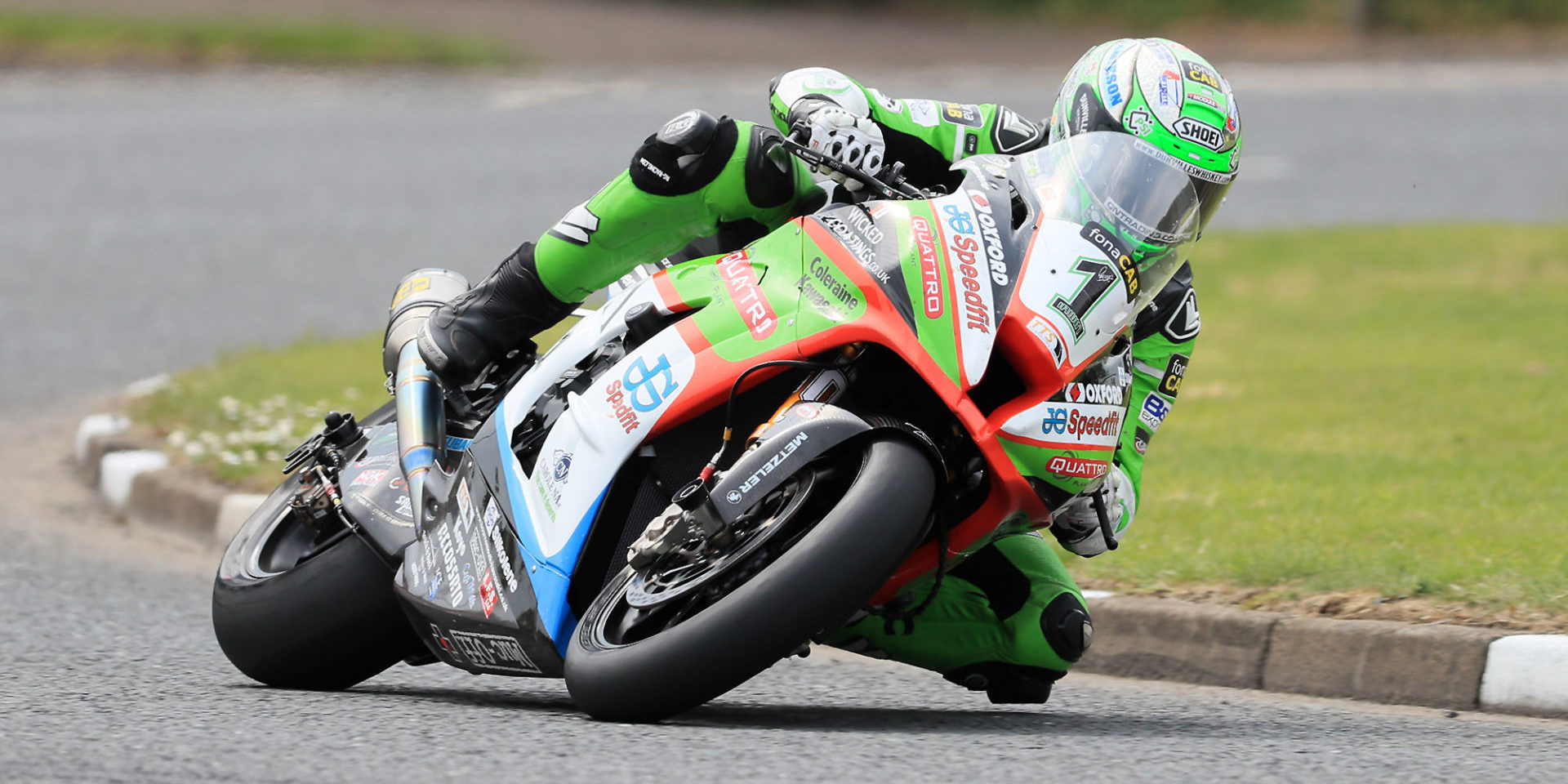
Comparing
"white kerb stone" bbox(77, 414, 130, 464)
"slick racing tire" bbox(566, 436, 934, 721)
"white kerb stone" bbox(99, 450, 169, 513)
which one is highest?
"white kerb stone" bbox(77, 414, 130, 464)

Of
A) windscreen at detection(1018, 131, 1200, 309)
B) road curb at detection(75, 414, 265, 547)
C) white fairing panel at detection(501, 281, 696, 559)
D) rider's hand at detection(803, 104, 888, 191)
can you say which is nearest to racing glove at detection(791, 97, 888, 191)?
rider's hand at detection(803, 104, 888, 191)

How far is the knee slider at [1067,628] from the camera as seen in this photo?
4719 millimetres

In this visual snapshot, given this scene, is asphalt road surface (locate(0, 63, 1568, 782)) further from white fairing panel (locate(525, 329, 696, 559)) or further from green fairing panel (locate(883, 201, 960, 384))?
green fairing panel (locate(883, 201, 960, 384))

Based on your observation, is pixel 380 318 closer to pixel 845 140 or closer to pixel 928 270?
pixel 845 140

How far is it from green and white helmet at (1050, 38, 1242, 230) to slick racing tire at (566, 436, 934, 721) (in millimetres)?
845

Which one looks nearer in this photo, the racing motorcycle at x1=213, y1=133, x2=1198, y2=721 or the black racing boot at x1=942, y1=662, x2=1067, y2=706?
the racing motorcycle at x1=213, y1=133, x2=1198, y2=721

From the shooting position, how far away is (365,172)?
51.5ft

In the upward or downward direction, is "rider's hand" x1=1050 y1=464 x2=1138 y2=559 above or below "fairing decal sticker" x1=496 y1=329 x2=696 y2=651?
below

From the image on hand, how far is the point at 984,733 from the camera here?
4355 millimetres

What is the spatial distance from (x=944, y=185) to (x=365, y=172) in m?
11.6

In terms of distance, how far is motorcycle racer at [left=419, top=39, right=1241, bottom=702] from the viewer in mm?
4266

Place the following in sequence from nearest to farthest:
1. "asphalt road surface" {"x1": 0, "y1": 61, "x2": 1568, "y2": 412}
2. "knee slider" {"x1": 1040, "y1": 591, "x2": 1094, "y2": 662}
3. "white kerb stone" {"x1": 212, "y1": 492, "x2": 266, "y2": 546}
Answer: "knee slider" {"x1": 1040, "y1": 591, "x2": 1094, "y2": 662}, "white kerb stone" {"x1": 212, "y1": 492, "x2": 266, "y2": 546}, "asphalt road surface" {"x1": 0, "y1": 61, "x2": 1568, "y2": 412}

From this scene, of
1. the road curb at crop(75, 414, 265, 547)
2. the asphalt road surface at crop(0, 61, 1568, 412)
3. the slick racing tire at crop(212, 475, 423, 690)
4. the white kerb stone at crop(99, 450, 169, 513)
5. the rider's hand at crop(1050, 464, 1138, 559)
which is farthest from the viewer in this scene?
the asphalt road surface at crop(0, 61, 1568, 412)

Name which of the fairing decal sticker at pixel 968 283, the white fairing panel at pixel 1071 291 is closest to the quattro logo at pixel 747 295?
the fairing decal sticker at pixel 968 283
